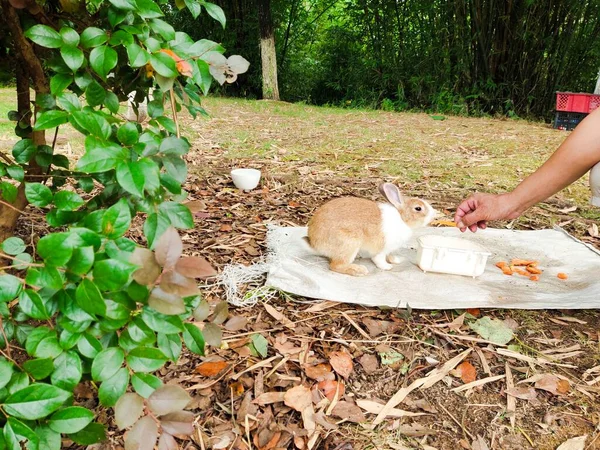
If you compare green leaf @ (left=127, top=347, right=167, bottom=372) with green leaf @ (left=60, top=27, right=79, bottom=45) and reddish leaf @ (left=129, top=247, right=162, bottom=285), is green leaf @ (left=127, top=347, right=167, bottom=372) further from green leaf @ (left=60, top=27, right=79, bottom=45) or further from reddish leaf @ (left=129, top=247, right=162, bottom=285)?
green leaf @ (left=60, top=27, right=79, bottom=45)

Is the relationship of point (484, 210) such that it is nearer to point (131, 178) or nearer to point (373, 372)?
point (373, 372)

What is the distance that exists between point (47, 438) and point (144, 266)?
0.39 m

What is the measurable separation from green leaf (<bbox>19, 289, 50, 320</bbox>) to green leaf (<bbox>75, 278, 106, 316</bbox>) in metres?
0.09

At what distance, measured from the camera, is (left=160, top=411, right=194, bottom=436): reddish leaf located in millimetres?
938

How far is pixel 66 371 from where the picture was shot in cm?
91

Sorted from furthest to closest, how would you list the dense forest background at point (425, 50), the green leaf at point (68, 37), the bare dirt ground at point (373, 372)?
the dense forest background at point (425, 50)
the bare dirt ground at point (373, 372)
the green leaf at point (68, 37)

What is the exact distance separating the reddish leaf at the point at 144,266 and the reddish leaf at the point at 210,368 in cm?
107

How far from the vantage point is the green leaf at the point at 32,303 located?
83 centimetres

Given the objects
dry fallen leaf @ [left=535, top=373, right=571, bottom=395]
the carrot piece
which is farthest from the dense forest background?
dry fallen leaf @ [left=535, top=373, right=571, bottom=395]

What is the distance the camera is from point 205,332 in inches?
43.3

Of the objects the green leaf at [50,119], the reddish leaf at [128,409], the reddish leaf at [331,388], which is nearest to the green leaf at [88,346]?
the reddish leaf at [128,409]

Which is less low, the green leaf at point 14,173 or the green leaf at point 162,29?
the green leaf at point 162,29

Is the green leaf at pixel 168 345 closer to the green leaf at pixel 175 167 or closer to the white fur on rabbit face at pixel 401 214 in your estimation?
the green leaf at pixel 175 167

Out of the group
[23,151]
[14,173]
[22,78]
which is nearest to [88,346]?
[14,173]
